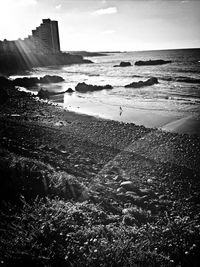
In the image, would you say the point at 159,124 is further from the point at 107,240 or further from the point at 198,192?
the point at 107,240

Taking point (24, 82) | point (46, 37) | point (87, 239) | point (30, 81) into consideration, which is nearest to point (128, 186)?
point (87, 239)

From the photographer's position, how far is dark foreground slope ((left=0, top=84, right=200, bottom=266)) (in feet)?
11.1

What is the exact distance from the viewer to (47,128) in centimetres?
1229

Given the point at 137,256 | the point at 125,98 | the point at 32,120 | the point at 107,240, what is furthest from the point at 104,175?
the point at 125,98

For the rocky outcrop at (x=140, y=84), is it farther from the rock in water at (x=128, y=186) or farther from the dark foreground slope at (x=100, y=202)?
the rock in water at (x=128, y=186)

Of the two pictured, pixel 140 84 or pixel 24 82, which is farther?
pixel 24 82

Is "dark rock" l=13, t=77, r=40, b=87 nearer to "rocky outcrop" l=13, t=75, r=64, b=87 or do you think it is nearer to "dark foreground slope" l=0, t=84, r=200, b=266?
"rocky outcrop" l=13, t=75, r=64, b=87

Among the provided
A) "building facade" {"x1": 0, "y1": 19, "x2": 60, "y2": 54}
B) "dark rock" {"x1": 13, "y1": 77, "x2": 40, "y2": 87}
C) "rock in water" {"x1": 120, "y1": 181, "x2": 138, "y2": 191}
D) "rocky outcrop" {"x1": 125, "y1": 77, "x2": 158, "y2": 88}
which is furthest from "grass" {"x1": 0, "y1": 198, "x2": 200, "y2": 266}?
"building facade" {"x1": 0, "y1": 19, "x2": 60, "y2": 54}

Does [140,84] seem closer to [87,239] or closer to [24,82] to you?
[24,82]

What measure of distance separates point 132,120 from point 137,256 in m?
11.9

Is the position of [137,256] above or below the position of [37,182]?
below

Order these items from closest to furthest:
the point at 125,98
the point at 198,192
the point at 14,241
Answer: the point at 14,241
the point at 198,192
the point at 125,98

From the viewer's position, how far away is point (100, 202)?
17.4ft

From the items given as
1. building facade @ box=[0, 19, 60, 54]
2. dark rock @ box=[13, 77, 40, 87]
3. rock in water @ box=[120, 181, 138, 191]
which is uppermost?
building facade @ box=[0, 19, 60, 54]
